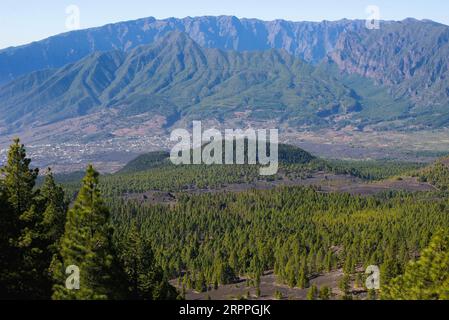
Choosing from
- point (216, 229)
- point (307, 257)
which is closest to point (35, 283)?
point (307, 257)

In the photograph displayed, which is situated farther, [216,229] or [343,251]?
[216,229]

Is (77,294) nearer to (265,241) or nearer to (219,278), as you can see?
(219,278)

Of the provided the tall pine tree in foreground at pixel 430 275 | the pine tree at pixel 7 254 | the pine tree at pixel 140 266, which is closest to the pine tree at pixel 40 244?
the pine tree at pixel 7 254

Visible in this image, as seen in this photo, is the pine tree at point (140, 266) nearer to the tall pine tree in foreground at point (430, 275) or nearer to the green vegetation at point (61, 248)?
the green vegetation at point (61, 248)

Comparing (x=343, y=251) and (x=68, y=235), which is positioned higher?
(x=68, y=235)

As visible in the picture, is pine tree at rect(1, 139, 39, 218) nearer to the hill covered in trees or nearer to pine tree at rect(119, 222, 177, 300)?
the hill covered in trees

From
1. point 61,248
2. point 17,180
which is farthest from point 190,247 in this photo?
point 61,248
